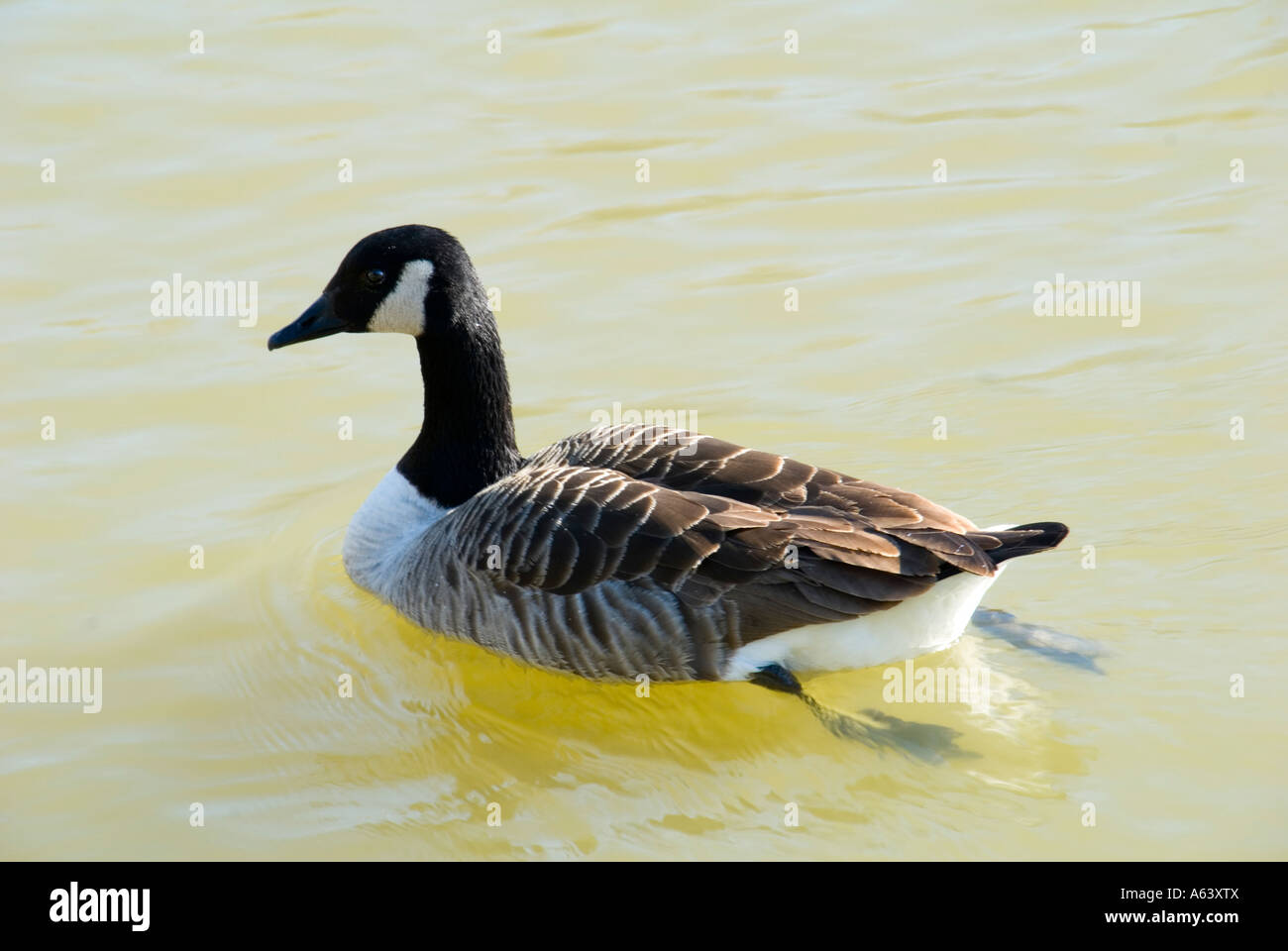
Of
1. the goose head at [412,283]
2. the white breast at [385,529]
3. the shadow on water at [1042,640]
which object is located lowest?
the shadow on water at [1042,640]

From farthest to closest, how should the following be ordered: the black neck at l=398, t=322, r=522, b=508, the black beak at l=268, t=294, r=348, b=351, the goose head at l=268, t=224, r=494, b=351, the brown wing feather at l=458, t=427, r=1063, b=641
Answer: the black beak at l=268, t=294, r=348, b=351 < the black neck at l=398, t=322, r=522, b=508 < the goose head at l=268, t=224, r=494, b=351 < the brown wing feather at l=458, t=427, r=1063, b=641

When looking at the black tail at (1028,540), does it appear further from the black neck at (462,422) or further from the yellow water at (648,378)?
the black neck at (462,422)

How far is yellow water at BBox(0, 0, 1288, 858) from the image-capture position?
7.09 m

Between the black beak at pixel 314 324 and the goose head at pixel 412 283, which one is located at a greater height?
the goose head at pixel 412 283

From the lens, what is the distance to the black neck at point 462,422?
842 cm

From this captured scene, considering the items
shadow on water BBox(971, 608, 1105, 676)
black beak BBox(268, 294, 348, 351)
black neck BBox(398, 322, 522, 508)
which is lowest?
shadow on water BBox(971, 608, 1105, 676)

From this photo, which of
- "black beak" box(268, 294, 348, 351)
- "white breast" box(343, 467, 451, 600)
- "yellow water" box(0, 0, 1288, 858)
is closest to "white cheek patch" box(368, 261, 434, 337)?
"black beak" box(268, 294, 348, 351)

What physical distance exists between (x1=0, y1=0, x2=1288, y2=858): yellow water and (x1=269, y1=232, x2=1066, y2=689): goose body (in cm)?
40

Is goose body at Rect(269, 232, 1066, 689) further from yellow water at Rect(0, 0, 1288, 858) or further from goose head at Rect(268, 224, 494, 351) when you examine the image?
yellow water at Rect(0, 0, 1288, 858)

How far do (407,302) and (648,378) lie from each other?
9.49 ft

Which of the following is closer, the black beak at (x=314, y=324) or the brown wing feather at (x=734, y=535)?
the brown wing feather at (x=734, y=535)

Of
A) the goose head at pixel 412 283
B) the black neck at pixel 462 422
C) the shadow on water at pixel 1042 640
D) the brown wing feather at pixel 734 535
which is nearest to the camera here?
the brown wing feather at pixel 734 535

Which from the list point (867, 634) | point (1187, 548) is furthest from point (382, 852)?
point (1187, 548)

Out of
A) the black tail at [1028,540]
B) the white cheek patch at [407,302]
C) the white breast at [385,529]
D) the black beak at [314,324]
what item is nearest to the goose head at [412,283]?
the white cheek patch at [407,302]
